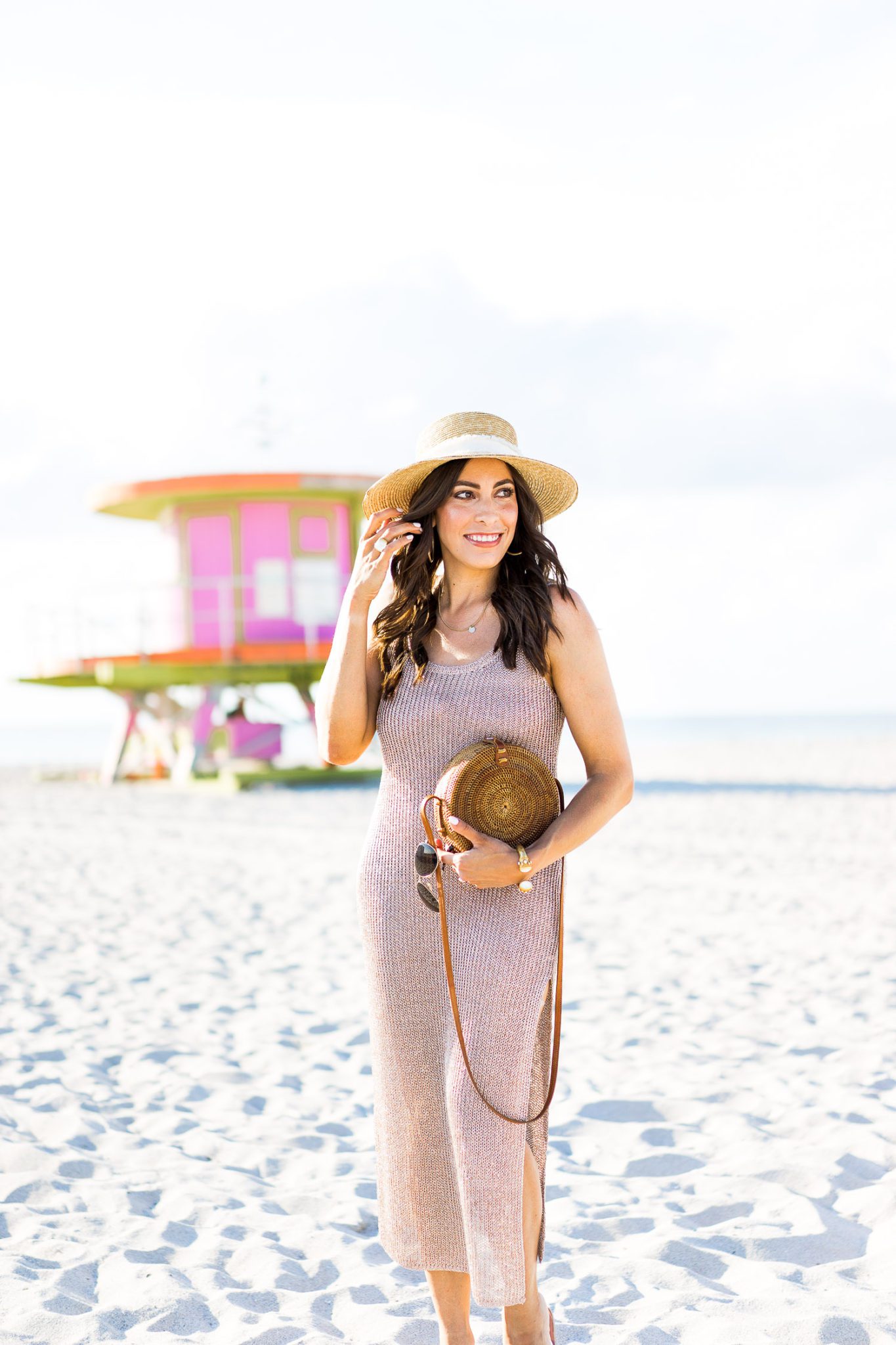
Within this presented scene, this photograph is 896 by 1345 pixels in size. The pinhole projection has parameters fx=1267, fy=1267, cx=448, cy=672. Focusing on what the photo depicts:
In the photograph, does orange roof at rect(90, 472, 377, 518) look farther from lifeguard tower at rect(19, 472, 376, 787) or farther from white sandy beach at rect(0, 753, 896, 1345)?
white sandy beach at rect(0, 753, 896, 1345)

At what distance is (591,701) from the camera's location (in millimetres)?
2234

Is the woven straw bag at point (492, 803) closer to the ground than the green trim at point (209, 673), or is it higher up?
higher up

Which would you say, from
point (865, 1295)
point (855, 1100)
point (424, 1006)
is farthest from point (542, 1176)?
point (855, 1100)

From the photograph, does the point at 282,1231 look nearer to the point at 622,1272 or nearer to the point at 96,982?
the point at 622,1272

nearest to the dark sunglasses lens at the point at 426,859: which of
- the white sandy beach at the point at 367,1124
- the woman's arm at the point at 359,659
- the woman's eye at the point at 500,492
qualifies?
the woman's arm at the point at 359,659

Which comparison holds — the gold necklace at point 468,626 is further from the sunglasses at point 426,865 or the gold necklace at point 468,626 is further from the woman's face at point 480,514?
the sunglasses at point 426,865

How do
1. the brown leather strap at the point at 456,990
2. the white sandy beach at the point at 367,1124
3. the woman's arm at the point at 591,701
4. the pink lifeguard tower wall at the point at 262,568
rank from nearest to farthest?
the brown leather strap at the point at 456,990 < the woman's arm at the point at 591,701 < the white sandy beach at the point at 367,1124 < the pink lifeguard tower wall at the point at 262,568

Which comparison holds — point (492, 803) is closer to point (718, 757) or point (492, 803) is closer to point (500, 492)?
point (500, 492)

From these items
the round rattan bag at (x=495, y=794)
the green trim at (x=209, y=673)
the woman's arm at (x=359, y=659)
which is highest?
the woman's arm at (x=359, y=659)

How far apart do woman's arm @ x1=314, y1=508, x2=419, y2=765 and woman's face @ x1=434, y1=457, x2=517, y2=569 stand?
0.08 metres

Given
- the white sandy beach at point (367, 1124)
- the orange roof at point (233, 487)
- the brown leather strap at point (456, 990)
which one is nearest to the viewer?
the brown leather strap at point (456, 990)

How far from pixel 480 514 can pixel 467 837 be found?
588 millimetres

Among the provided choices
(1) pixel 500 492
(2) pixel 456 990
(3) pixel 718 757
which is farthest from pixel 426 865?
(3) pixel 718 757

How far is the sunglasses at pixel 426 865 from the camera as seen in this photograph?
7.04ft
